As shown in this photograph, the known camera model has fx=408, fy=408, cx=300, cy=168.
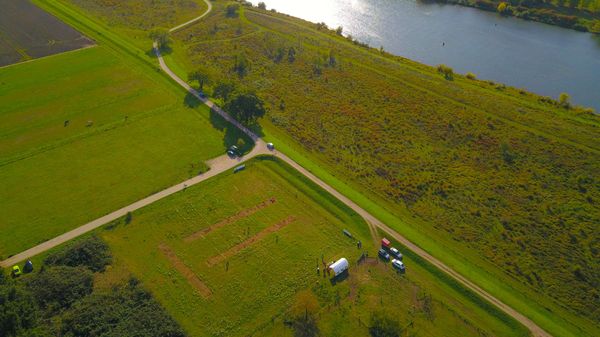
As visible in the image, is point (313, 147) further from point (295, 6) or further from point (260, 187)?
point (295, 6)

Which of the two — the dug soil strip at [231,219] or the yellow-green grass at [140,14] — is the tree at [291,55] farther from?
the dug soil strip at [231,219]

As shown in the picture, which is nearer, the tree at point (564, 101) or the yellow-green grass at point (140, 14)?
the tree at point (564, 101)

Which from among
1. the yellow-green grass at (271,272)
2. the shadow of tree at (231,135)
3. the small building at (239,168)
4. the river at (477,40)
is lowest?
the yellow-green grass at (271,272)

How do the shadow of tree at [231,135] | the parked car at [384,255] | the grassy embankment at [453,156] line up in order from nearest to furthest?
1. the parked car at [384,255]
2. the grassy embankment at [453,156]
3. the shadow of tree at [231,135]

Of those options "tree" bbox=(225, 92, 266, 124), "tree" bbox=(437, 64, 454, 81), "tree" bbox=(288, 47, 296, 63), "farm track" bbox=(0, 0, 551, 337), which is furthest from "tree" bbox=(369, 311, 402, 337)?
"tree" bbox=(288, 47, 296, 63)

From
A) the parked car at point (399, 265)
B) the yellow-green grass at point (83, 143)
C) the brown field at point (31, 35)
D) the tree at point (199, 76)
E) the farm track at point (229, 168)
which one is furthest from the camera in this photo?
the brown field at point (31, 35)

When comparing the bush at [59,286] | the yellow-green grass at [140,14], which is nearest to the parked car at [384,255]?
the bush at [59,286]

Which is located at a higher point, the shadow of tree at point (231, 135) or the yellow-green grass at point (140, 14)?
the yellow-green grass at point (140, 14)
